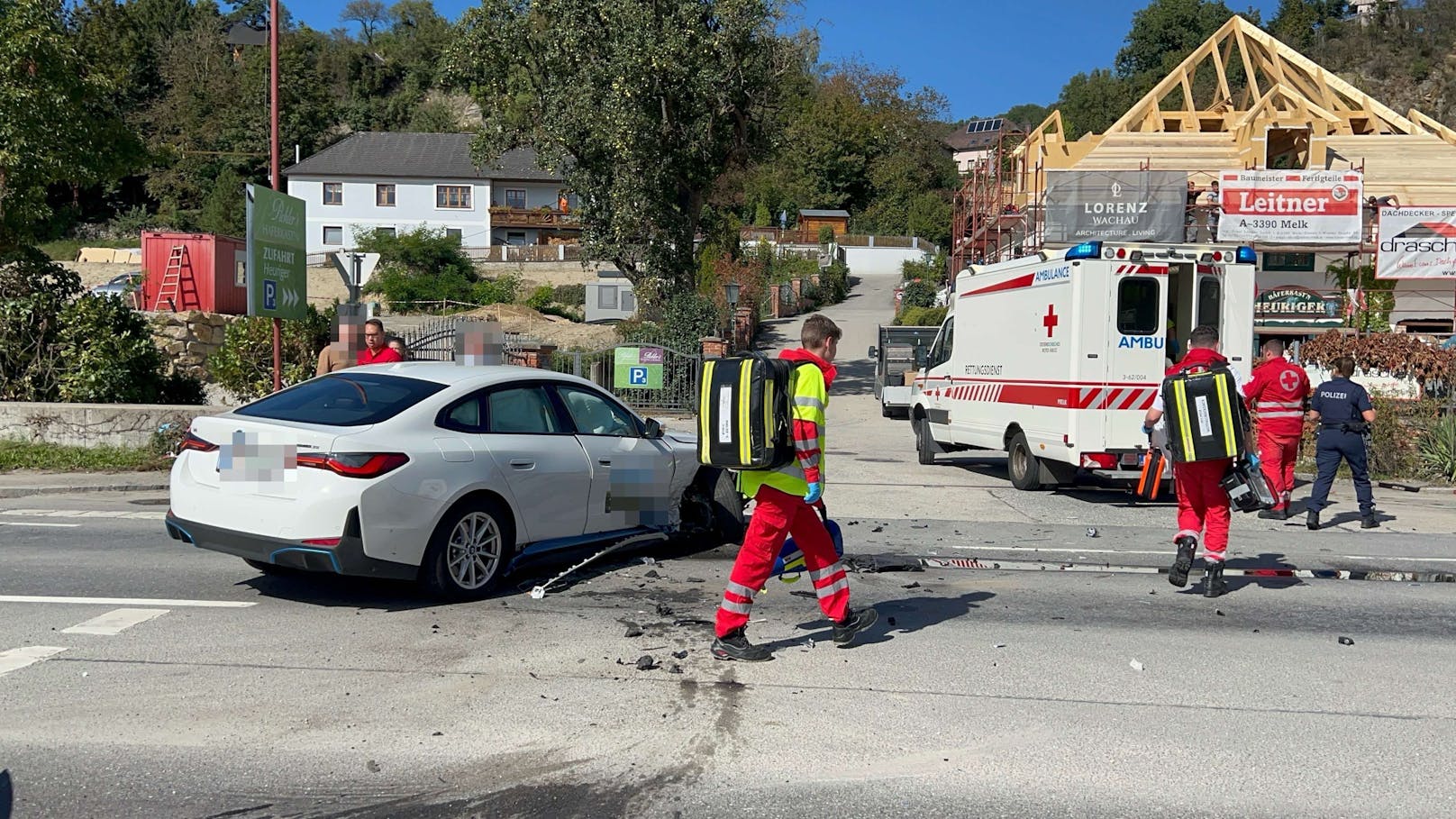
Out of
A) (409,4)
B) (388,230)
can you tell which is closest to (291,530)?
(388,230)

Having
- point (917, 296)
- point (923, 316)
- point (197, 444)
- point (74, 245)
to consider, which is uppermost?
point (74, 245)

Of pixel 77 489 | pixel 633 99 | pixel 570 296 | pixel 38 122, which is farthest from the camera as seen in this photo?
pixel 570 296

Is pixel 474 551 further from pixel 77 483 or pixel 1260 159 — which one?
pixel 1260 159

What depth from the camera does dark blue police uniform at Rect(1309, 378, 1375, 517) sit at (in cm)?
1120

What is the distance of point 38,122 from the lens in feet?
51.1

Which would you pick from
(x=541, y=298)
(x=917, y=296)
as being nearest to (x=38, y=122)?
(x=541, y=298)

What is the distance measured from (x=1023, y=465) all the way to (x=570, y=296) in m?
38.0

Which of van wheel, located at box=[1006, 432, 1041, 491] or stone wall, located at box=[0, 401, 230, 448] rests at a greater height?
stone wall, located at box=[0, 401, 230, 448]

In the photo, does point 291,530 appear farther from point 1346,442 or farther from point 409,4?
point 409,4

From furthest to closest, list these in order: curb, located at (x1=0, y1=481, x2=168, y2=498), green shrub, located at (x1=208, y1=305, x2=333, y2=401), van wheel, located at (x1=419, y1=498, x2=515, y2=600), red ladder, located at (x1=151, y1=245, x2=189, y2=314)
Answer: red ladder, located at (x1=151, y1=245, x2=189, y2=314) → green shrub, located at (x1=208, y1=305, x2=333, y2=401) → curb, located at (x1=0, y1=481, x2=168, y2=498) → van wheel, located at (x1=419, y1=498, x2=515, y2=600)

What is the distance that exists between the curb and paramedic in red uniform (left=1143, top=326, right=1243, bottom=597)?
10.5m

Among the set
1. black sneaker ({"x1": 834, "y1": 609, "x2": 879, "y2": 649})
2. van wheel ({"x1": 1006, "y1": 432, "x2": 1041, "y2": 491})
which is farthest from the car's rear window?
van wheel ({"x1": 1006, "y1": 432, "x2": 1041, "y2": 491})

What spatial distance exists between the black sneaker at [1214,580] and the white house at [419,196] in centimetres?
5932

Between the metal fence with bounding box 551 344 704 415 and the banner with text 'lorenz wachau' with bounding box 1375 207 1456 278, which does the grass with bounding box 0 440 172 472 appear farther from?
the banner with text 'lorenz wachau' with bounding box 1375 207 1456 278
